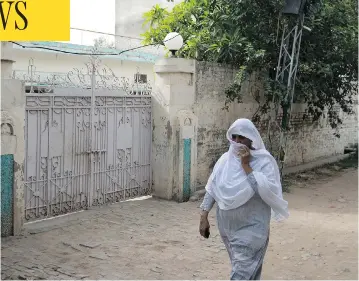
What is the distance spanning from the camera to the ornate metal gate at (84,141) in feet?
20.0

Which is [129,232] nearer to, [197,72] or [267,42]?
[197,72]

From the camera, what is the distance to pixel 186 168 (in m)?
8.00

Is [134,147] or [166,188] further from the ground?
[134,147]

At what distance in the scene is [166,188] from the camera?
26.0 feet

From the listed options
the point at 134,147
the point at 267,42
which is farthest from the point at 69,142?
the point at 267,42

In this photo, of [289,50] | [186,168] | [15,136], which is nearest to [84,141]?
[15,136]

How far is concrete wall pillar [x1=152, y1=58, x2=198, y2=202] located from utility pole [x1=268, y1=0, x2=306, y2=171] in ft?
7.51

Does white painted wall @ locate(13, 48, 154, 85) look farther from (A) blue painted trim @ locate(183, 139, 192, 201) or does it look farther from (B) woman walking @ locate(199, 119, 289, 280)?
(B) woman walking @ locate(199, 119, 289, 280)

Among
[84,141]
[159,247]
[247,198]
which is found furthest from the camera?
[84,141]

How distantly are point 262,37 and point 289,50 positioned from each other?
73 centimetres

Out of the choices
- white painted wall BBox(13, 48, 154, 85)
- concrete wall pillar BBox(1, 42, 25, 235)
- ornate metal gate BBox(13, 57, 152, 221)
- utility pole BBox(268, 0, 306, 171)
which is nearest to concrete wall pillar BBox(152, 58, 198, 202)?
ornate metal gate BBox(13, 57, 152, 221)

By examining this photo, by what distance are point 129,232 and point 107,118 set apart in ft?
6.61

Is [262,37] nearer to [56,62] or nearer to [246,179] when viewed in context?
[246,179]

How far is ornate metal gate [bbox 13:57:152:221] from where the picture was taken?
6.10 meters
